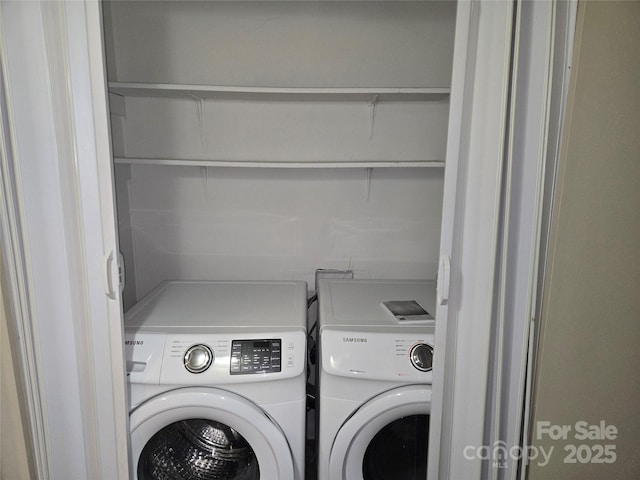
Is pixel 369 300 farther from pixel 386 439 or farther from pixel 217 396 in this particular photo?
pixel 217 396

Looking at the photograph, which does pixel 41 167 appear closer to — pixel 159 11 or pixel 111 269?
pixel 111 269

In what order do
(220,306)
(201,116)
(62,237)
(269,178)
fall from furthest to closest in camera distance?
(269,178)
(201,116)
(220,306)
(62,237)

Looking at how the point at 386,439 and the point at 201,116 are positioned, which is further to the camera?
the point at 201,116

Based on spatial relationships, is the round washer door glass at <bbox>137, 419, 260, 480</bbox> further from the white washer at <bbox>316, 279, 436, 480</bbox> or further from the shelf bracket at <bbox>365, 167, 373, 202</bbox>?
the shelf bracket at <bbox>365, 167, 373, 202</bbox>

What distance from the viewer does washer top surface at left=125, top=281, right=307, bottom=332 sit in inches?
65.4

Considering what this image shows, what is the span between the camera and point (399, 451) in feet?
5.46

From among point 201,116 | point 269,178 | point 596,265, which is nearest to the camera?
A: point 596,265

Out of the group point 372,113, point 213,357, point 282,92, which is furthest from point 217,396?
point 372,113

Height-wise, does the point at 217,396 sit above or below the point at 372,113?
below

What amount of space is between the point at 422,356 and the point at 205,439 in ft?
2.82

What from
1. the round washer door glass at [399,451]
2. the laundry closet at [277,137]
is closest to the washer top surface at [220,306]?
the laundry closet at [277,137]

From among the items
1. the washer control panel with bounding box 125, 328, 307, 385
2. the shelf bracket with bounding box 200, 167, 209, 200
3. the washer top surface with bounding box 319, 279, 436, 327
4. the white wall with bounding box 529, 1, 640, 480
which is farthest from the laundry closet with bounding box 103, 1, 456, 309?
the white wall with bounding box 529, 1, 640, 480

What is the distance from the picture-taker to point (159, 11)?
205cm

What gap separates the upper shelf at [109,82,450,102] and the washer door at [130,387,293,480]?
122 centimetres
